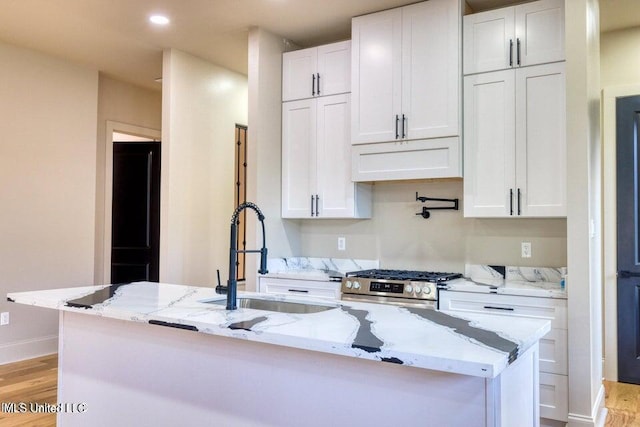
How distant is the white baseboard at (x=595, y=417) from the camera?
2.81m

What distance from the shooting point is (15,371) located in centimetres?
412

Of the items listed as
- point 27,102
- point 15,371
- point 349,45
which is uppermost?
point 349,45

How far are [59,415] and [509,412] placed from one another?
7.14ft

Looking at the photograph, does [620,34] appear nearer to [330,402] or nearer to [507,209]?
[507,209]

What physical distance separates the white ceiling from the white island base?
2.37m

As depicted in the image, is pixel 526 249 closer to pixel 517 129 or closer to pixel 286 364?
pixel 517 129

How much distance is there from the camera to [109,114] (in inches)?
211

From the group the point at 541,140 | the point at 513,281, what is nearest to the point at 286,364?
the point at 513,281

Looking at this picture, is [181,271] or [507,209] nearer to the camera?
[507,209]

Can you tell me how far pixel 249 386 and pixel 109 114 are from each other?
175 inches

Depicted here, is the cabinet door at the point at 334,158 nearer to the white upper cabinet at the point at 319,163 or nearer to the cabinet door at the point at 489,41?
the white upper cabinet at the point at 319,163

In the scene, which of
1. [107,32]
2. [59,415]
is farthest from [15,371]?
[107,32]

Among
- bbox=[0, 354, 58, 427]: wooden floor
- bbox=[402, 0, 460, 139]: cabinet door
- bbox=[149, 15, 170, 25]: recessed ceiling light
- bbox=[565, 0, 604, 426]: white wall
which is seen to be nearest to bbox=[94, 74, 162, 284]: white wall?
bbox=[0, 354, 58, 427]: wooden floor

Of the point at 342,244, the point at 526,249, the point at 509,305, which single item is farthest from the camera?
the point at 342,244
